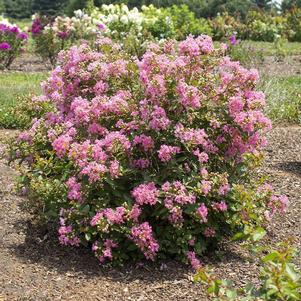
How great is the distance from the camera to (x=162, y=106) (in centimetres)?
371

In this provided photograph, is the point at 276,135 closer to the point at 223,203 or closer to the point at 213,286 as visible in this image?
the point at 223,203

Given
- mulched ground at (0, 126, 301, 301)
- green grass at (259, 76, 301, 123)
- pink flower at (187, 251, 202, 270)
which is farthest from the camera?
green grass at (259, 76, 301, 123)

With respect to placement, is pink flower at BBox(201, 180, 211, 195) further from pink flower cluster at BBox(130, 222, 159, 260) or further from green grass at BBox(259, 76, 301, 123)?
green grass at BBox(259, 76, 301, 123)

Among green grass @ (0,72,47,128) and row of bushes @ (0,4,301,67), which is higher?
row of bushes @ (0,4,301,67)

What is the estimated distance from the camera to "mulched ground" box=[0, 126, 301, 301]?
3.42m

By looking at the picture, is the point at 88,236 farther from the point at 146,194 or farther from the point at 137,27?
the point at 137,27

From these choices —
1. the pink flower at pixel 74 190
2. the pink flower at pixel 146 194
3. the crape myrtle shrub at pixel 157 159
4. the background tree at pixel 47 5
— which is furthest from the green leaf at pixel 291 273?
the background tree at pixel 47 5

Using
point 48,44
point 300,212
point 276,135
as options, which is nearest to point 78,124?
point 300,212

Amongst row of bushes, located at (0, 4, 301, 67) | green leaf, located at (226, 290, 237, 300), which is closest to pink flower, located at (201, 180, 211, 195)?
green leaf, located at (226, 290, 237, 300)

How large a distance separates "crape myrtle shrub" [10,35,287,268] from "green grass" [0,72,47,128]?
1651 mm

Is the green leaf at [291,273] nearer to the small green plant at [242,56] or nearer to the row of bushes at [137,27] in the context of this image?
the row of bushes at [137,27]

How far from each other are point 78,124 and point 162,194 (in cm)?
72

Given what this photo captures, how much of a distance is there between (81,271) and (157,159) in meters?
0.78

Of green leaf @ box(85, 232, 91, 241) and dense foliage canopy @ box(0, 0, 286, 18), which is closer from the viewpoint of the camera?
green leaf @ box(85, 232, 91, 241)
